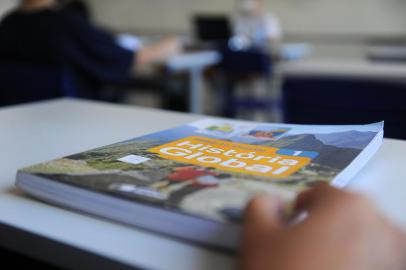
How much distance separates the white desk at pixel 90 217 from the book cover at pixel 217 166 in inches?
1.3

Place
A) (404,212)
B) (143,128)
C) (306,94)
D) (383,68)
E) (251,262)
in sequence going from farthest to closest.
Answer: (383,68), (306,94), (143,128), (404,212), (251,262)

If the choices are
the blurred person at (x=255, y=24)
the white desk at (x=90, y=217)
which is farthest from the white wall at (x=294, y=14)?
the white desk at (x=90, y=217)

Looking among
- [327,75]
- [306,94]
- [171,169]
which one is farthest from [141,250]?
[327,75]

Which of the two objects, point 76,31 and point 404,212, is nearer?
point 404,212

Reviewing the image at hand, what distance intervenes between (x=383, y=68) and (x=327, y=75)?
0.82 ft

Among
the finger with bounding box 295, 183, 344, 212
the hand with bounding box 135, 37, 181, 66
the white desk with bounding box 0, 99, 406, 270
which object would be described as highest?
the hand with bounding box 135, 37, 181, 66

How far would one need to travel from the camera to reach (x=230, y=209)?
446 mm

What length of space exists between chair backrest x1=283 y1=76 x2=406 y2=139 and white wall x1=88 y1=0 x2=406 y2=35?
373cm

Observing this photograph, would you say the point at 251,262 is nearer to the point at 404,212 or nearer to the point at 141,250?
the point at 141,250

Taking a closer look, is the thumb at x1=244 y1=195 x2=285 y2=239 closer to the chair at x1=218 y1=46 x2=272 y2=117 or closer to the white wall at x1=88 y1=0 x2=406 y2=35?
the chair at x1=218 y1=46 x2=272 y2=117

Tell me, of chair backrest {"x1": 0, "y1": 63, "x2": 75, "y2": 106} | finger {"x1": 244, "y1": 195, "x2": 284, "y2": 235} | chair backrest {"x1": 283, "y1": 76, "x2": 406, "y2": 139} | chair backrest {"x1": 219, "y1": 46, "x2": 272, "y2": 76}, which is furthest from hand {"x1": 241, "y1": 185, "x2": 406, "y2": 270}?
chair backrest {"x1": 219, "y1": 46, "x2": 272, "y2": 76}

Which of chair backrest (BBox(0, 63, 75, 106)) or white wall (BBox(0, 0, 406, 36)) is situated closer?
chair backrest (BBox(0, 63, 75, 106))

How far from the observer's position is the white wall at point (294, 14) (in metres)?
4.98

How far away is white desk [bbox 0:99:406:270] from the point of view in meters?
0.43
